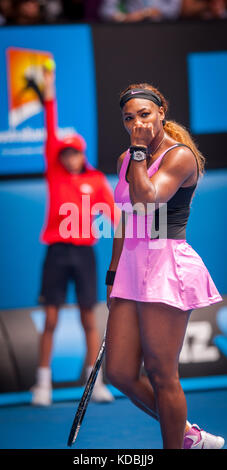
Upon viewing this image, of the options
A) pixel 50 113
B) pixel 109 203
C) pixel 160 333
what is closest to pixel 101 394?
pixel 109 203

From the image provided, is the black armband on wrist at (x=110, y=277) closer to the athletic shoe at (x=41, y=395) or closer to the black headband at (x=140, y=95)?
the black headband at (x=140, y=95)

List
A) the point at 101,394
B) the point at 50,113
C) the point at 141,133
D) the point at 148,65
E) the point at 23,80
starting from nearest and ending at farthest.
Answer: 1. the point at 141,133
2. the point at 101,394
3. the point at 50,113
4. the point at 23,80
5. the point at 148,65

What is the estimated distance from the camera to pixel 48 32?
5.07 meters

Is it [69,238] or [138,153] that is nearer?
[138,153]

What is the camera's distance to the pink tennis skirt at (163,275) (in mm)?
2930

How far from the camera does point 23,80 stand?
5074 mm

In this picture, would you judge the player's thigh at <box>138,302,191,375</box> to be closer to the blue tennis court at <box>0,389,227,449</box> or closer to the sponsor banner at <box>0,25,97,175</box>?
the blue tennis court at <box>0,389,227,449</box>

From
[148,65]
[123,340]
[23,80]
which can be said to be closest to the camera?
[123,340]

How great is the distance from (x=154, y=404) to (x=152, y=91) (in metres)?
1.21

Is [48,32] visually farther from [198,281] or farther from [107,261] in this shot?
[198,281]

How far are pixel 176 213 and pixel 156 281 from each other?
0.89 feet

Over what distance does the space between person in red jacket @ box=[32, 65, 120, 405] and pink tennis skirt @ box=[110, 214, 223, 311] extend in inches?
67.1

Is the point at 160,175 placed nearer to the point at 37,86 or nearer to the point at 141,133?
the point at 141,133
